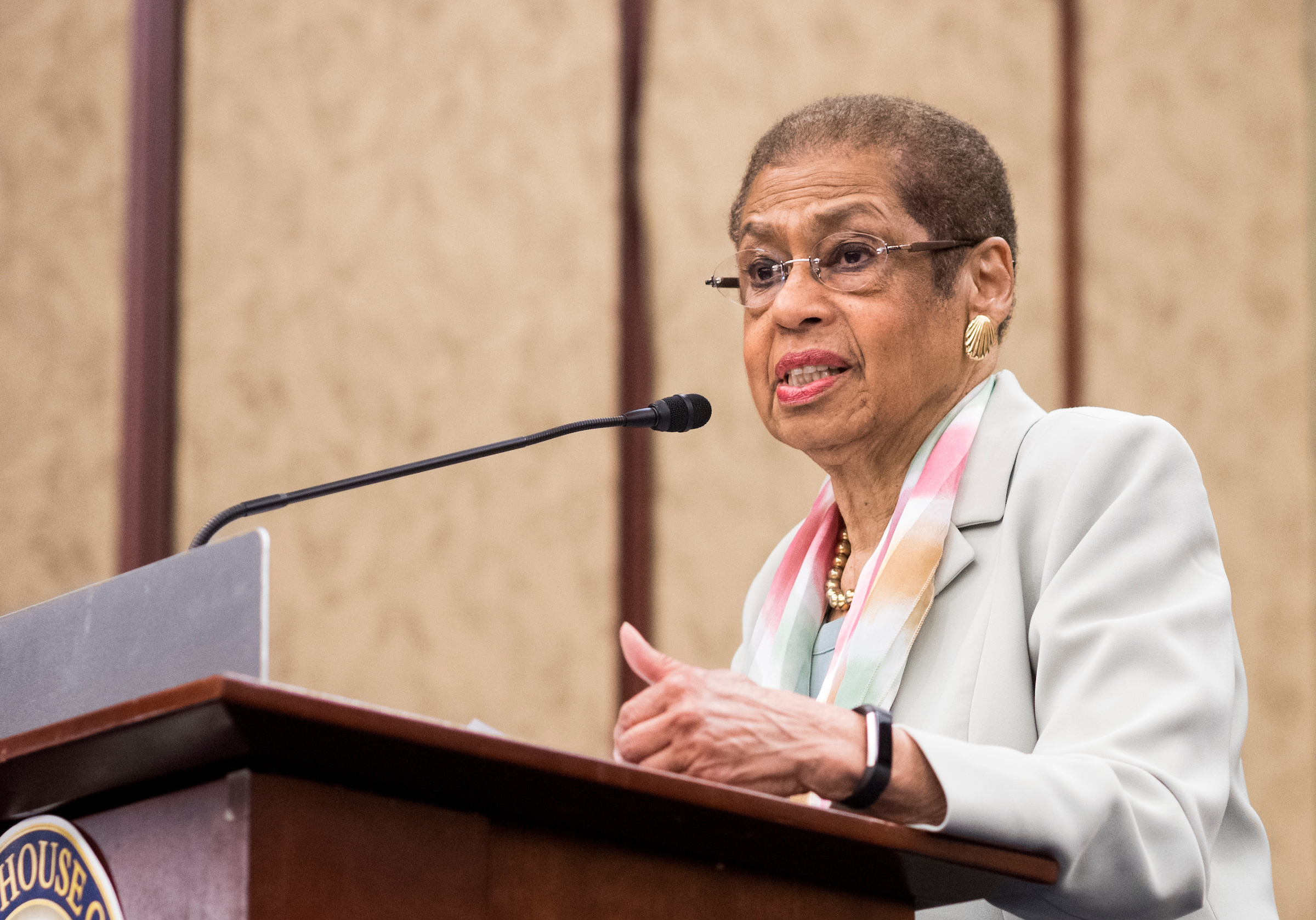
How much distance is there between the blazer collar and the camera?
5.08 ft

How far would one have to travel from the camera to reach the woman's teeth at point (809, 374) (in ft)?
5.92

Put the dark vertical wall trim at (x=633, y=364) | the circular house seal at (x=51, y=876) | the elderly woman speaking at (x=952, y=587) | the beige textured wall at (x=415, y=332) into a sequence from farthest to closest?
1. the dark vertical wall trim at (x=633, y=364)
2. the beige textured wall at (x=415, y=332)
3. the elderly woman speaking at (x=952, y=587)
4. the circular house seal at (x=51, y=876)

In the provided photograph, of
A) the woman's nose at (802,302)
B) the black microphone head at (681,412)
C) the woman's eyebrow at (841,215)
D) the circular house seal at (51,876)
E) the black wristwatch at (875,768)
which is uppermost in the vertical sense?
the woman's eyebrow at (841,215)

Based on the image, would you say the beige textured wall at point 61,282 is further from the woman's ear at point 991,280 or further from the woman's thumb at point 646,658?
the woman's thumb at point 646,658

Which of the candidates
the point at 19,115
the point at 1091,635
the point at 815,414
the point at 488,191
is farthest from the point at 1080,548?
the point at 19,115

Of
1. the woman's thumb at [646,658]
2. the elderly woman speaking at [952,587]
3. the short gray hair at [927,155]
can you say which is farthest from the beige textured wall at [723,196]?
the woman's thumb at [646,658]

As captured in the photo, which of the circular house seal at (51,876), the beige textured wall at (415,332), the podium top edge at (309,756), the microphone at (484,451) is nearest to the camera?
the podium top edge at (309,756)

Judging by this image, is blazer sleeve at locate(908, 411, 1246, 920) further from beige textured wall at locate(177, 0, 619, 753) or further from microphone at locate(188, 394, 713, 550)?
beige textured wall at locate(177, 0, 619, 753)

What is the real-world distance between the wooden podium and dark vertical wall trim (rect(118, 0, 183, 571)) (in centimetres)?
202

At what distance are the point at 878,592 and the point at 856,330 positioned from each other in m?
0.39

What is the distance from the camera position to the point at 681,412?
5.44 feet

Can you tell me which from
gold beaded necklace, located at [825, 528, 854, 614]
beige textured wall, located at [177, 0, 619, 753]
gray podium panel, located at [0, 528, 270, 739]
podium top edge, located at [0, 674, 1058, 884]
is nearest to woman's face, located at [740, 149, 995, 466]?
gold beaded necklace, located at [825, 528, 854, 614]

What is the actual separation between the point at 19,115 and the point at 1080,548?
2.48 m

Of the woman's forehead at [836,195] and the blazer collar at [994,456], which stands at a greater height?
the woman's forehead at [836,195]
